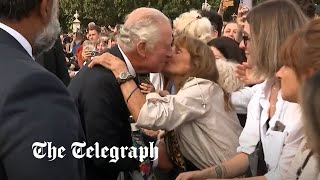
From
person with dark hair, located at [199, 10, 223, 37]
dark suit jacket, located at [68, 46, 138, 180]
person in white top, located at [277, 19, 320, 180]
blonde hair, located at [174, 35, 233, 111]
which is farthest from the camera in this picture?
person with dark hair, located at [199, 10, 223, 37]

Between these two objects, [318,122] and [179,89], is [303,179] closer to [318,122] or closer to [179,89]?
[318,122]

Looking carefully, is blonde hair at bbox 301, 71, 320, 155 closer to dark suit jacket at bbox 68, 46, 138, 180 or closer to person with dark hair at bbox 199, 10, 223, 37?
dark suit jacket at bbox 68, 46, 138, 180

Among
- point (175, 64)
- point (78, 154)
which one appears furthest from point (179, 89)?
point (78, 154)

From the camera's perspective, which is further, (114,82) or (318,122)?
(114,82)

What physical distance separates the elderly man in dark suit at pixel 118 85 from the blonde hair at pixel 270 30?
48 centimetres

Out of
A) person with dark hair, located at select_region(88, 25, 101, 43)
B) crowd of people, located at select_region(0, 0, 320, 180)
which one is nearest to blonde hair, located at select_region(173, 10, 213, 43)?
crowd of people, located at select_region(0, 0, 320, 180)

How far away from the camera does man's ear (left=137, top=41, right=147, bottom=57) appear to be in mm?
2890

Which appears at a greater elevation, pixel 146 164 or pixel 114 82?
pixel 114 82

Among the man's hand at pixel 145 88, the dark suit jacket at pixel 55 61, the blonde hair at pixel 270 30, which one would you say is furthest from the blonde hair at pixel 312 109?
the dark suit jacket at pixel 55 61

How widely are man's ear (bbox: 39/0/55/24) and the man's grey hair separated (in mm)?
1071

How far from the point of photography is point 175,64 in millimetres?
3186

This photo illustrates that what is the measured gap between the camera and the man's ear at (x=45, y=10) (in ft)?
5.79

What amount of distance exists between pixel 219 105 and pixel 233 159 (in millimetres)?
347

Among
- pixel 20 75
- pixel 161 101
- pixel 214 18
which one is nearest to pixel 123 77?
pixel 161 101
